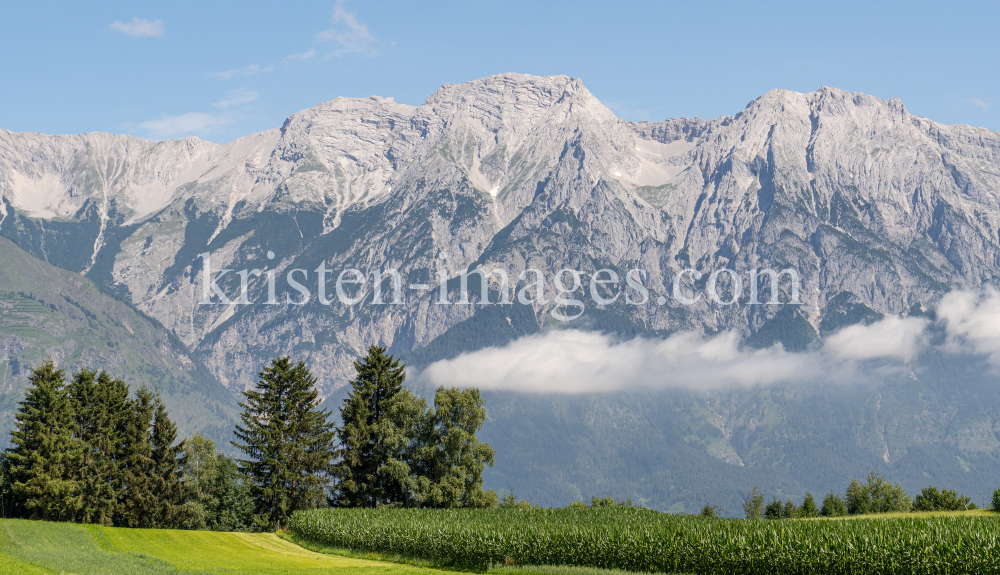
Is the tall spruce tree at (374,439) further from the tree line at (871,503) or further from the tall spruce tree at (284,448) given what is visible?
the tree line at (871,503)

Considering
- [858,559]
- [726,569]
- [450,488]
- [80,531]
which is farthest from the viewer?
[450,488]

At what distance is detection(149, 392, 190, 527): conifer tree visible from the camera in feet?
355

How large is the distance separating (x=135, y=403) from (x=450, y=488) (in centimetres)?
4021

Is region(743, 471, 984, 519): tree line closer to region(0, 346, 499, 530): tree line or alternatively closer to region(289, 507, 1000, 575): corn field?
region(0, 346, 499, 530): tree line

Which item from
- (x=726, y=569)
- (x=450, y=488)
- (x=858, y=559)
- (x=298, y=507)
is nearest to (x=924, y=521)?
(x=858, y=559)

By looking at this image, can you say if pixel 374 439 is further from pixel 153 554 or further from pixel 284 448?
pixel 153 554

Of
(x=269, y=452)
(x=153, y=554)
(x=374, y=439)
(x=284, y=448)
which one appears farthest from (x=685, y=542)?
(x=269, y=452)

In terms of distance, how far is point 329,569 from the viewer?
61.6 meters

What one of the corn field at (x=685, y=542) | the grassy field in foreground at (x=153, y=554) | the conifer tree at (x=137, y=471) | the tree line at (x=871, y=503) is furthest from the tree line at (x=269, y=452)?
the tree line at (x=871, y=503)

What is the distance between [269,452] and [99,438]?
61.2 ft

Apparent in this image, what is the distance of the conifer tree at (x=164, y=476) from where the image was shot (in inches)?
4254

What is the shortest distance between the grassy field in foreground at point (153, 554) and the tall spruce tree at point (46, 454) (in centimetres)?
1405

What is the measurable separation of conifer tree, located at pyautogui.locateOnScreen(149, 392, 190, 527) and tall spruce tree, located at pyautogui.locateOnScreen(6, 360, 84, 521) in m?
13.0

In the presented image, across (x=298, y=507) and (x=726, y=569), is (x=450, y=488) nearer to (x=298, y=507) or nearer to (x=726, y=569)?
(x=298, y=507)
